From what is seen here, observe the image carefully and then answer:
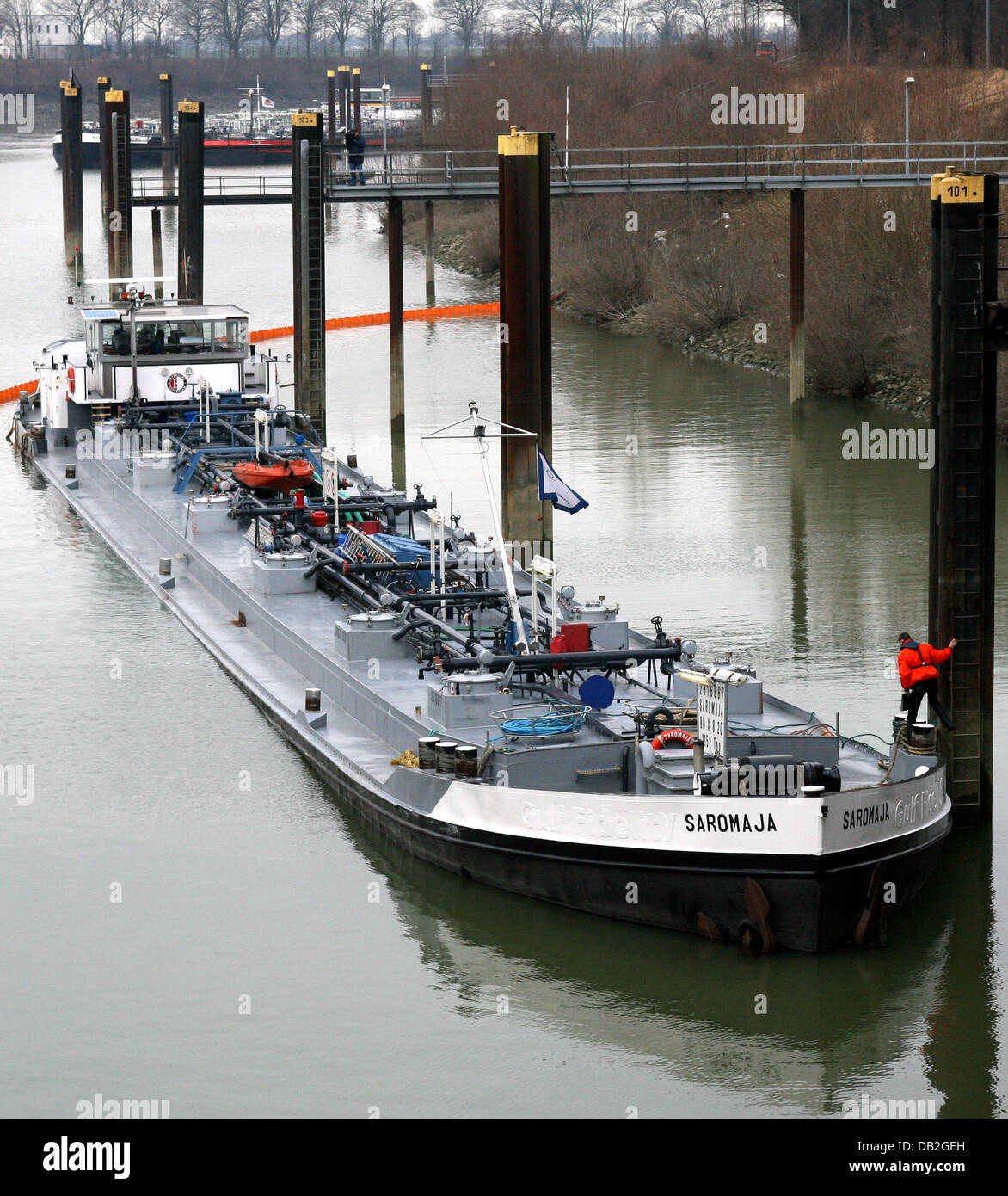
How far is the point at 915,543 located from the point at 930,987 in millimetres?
18096

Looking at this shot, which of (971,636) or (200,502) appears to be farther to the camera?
(200,502)

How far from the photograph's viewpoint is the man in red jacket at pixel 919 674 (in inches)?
771

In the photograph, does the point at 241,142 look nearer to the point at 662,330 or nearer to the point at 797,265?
the point at 662,330

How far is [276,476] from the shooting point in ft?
105

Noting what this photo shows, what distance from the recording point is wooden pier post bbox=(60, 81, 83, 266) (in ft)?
252

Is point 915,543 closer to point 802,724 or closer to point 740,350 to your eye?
point 802,724

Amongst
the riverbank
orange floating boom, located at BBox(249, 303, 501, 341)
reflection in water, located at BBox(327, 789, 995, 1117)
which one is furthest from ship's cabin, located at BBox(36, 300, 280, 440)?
reflection in water, located at BBox(327, 789, 995, 1117)

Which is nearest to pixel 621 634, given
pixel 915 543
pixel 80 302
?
pixel 915 543

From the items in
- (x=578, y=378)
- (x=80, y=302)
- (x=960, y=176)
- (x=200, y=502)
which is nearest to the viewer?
(x=960, y=176)

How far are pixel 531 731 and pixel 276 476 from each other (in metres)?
13.2

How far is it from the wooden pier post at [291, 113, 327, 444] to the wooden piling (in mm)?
23704

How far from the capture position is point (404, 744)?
21391 mm

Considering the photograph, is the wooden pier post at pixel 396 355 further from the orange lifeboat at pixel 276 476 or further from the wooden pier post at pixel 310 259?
the orange lifeboat at pixel 276 476

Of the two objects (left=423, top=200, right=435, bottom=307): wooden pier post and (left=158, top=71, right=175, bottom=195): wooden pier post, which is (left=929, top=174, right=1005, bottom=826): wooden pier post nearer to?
(left=423, top=200, right=435, bottom=307): wooden pier post
